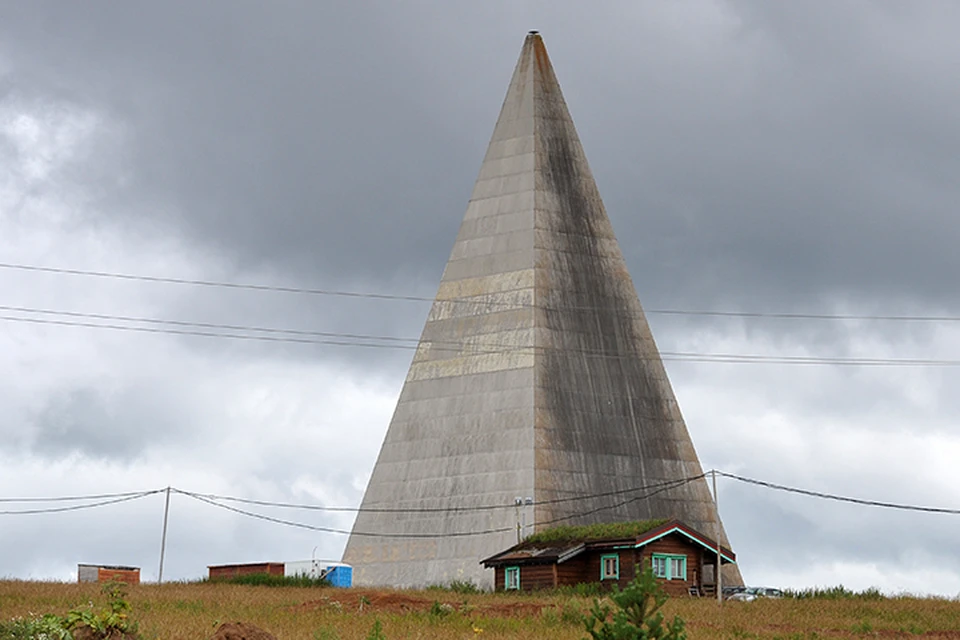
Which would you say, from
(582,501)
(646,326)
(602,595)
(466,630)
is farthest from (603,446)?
(466,630)

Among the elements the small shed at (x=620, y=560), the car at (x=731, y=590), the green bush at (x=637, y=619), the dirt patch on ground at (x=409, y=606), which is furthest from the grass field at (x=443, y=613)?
the green bush at (x=637, y=619)

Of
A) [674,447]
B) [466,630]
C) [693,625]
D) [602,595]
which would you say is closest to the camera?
[466,630]

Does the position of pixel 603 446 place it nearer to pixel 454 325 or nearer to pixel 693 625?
pixel 454 325

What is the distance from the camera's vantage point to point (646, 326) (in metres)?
74.1

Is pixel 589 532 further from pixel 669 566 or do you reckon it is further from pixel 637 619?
pixel 637 619

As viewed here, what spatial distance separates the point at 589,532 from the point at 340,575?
13451mm

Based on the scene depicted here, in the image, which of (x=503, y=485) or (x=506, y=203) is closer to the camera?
(x=503, y=485)

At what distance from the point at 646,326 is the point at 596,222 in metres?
6.24

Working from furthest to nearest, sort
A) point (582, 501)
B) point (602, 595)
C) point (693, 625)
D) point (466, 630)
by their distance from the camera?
point (582, 501)
point (602, 595)
point (693, 625)
point (466, 630)

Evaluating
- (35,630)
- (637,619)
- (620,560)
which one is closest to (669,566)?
(620,560)

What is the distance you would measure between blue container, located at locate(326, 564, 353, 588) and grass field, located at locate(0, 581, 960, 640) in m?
10.1

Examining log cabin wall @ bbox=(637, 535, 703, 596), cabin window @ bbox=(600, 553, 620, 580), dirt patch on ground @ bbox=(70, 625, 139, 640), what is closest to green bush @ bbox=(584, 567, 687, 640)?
dirt patch on ground @ bbox=(70, 625, 139, 640)

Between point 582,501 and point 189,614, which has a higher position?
point 582,501

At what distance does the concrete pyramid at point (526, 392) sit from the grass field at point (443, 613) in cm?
1393
